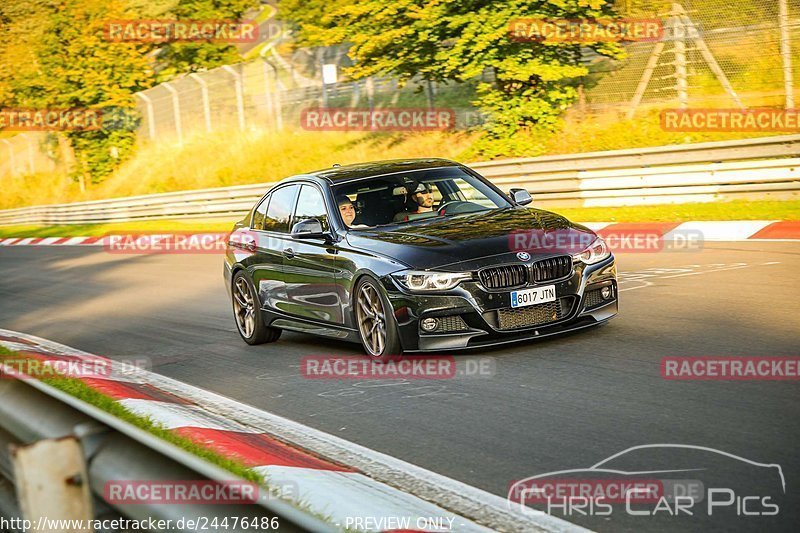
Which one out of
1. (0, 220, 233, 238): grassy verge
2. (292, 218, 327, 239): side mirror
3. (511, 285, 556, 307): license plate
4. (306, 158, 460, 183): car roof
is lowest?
(0, 220, 233, 238): grassy verge

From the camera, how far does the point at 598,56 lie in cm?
2402

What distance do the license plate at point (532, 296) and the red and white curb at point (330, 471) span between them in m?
2.03

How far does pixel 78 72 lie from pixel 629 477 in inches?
1937

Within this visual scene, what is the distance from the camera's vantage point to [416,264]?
28.3ft

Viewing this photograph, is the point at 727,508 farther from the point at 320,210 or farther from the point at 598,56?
the point at 598,56

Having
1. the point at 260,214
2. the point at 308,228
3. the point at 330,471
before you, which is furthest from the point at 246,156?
the point at 330,471

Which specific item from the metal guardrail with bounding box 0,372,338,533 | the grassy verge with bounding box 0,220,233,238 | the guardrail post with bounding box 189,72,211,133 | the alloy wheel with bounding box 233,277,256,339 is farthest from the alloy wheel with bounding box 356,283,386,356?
the guardrail post with bounding box 189,72,211,133

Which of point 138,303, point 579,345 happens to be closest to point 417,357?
point 579,345

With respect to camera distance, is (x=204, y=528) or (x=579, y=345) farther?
(x=579, y=345)

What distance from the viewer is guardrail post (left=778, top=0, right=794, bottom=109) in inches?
741

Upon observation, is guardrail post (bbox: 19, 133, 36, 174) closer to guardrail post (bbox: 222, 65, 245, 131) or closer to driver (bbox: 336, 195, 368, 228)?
guardrail post (bbox: 222, 65, 245, 131)

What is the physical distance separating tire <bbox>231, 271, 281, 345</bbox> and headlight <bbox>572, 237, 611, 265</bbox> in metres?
3.59

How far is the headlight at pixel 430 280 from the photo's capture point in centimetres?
850

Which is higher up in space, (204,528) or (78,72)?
(78,72)
